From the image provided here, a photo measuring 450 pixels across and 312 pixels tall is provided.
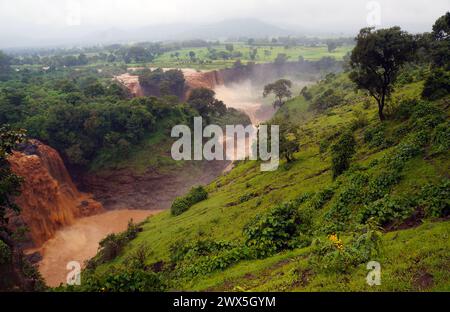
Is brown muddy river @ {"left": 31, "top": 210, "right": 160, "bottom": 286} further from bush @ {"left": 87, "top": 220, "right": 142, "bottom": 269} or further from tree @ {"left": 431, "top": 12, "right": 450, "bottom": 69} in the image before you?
tree @ {"left": 431, "top": 12, "right": 450, "bottom": 69}

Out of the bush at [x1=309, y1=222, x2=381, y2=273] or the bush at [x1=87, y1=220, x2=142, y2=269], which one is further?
the bush at [x1=87, y1=220, x2=142, y2=269]

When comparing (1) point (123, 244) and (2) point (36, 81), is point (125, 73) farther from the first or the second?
(1) point (123, 244)

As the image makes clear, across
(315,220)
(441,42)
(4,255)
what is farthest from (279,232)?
(441,42)

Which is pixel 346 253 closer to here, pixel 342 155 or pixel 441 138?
pixel 441 138

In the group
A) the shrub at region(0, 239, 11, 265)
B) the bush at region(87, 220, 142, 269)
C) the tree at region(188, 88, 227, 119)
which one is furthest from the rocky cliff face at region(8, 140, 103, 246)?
the tree at region(188, 88, 227, 119)

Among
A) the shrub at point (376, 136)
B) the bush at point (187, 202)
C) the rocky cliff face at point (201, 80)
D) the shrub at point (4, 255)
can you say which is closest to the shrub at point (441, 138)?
the shrub at point (376, 136)

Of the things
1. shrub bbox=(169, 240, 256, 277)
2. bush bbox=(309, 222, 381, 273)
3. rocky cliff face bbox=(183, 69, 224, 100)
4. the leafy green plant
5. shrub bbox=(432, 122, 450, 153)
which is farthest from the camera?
rocky cliff face bbox=(183, 69, 224, 100)
